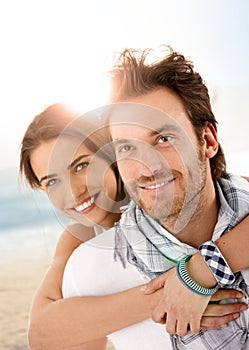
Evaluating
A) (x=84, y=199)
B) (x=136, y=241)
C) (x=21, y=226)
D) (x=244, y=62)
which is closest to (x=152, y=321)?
(x=136, y=241)

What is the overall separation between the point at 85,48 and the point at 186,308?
2963mm

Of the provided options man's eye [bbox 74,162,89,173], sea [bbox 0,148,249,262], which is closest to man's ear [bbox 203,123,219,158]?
man's eye [bbox 74,162,89,173]

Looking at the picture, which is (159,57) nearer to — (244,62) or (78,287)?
(78,287)

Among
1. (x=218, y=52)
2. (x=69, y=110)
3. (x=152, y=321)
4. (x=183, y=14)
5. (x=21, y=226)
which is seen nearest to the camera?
(x=152, y=321)

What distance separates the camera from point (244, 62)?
5.15m

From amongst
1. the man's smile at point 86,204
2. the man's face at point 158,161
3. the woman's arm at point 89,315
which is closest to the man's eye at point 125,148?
the man's face at point 158,161

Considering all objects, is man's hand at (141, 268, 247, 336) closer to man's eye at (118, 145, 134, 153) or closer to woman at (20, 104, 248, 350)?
woman at (20, 104, 248, 350)

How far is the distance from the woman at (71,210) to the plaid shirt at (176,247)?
9cm

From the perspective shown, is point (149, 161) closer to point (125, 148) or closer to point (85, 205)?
point (125, 148)

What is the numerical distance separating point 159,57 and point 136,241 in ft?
1.74

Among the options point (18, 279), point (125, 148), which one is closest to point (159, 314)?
point (125, 148)

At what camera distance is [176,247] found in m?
1.25

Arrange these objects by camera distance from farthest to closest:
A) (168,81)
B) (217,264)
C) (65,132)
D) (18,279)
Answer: (18,279), (65,132), (168,81), (217,264)

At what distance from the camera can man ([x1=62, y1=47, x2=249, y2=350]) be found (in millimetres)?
1207
